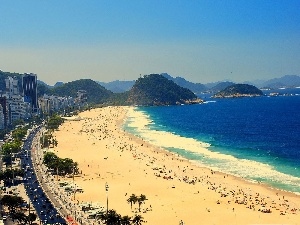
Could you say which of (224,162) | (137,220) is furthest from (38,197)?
(224,162)

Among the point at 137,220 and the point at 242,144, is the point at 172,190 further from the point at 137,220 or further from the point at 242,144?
the point at 242,144

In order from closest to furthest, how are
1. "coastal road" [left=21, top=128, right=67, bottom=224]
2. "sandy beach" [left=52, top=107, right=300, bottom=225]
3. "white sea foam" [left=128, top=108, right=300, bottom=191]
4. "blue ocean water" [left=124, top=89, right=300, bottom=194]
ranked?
"coastal road" [left=21, top=128, right=67, bottom=224]
"sandy beach" [left=52, top=107, right=300, bottom=225]
"white sea foam" [left=128, top=108, right=300, bottom=191]
"blue ocean water" [left=124, top=89, right=300, bottom=194]

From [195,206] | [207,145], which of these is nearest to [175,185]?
[195,206]

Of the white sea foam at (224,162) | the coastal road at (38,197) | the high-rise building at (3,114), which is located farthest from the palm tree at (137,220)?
the high-rise building at (3,114)

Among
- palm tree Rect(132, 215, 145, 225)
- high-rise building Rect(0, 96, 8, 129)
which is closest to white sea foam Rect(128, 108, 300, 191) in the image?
palm tree Rect(132, 215, 145, 225)

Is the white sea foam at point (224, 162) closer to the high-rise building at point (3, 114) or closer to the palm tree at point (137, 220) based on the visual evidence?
the palm tree at point (137, 220)

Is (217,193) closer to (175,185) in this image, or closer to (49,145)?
(175,185)

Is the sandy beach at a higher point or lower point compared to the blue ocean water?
lower

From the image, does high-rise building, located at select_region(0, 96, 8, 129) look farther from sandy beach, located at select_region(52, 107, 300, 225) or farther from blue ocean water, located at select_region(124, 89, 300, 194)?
sandy beach, located at select_region(52, 107, 300, 225)
